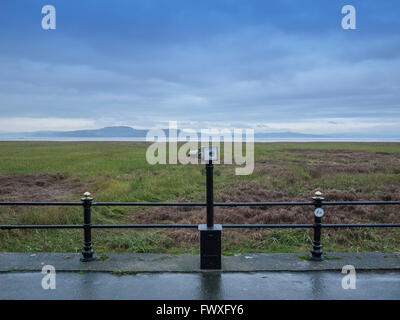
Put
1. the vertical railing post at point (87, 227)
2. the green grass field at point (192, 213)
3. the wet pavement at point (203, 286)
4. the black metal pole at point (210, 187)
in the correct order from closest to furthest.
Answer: the wet pavement at point (203, 286) → the black metal pole at point (210, 187) → the vertical railing post at point (87, 227) → the green grass field at point (192, 213)

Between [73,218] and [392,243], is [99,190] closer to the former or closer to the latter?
[73,218]

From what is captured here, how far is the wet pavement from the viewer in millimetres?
3797

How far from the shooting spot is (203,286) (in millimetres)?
4047

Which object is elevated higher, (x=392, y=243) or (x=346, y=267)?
(x=346, y=267)

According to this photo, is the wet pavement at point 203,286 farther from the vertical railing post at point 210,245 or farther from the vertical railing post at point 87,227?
the vertical railing post at point 87,227

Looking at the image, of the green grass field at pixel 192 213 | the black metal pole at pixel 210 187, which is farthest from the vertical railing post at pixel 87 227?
the black metal pole at pixel 210 187

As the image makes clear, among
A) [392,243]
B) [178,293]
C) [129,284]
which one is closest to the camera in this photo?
[178,293]

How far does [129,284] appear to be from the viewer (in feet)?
13.5

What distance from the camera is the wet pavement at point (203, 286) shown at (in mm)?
3797

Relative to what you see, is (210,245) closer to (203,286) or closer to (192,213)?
(203,286)

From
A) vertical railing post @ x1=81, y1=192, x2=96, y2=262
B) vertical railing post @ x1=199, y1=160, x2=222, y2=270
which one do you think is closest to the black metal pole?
vertical railing post @ x1=199, y1=160, x2=222, y2=270
